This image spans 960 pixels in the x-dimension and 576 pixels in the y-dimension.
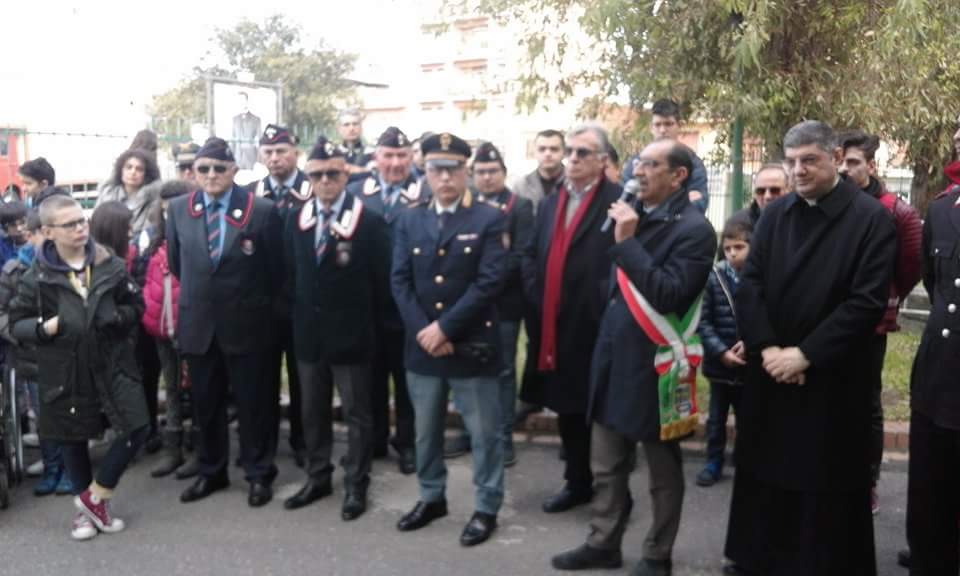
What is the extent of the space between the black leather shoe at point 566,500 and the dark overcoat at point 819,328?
1.39 meters

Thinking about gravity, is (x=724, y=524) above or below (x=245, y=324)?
below

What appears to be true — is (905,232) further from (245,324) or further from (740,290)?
(245,324)

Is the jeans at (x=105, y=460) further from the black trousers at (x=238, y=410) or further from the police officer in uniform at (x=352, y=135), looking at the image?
the police officer in uniform at (x=352, y=135)

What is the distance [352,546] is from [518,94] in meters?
7.01

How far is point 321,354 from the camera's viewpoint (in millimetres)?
5203

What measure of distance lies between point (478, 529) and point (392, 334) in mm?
1573

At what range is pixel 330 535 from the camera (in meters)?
4.96

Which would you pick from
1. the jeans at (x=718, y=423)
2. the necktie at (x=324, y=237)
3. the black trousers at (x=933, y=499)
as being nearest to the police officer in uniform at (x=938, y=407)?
the black trousers at (x=933, y=499)

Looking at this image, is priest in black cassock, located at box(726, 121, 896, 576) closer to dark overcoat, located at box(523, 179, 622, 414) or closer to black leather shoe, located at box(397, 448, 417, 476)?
dark overcoat, located at box(523, 179, 622, 414)

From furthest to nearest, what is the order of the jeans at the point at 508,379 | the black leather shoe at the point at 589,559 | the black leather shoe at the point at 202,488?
the jeans at the point at 508,379 → the black leather shoe at the point at 202,488 → the black leather shoe at the point at 589,559

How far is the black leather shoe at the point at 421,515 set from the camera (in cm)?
501

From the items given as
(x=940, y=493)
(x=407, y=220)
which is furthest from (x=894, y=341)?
(x=407, y=220)

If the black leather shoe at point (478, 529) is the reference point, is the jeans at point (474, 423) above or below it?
above

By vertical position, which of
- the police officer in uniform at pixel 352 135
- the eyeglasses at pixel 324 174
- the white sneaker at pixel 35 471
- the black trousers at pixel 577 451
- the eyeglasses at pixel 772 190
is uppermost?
the police officer in uniform at pixel 352 135
